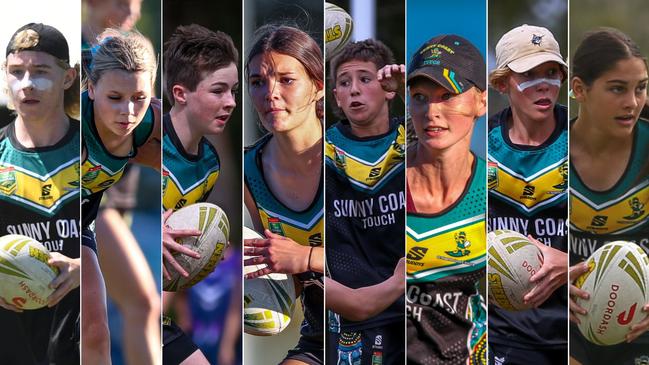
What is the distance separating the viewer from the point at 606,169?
23.2 ft

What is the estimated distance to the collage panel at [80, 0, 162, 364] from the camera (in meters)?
7.56

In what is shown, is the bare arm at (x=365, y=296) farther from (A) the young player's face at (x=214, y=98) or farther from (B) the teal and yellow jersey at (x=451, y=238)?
(A) the young player's face at (x=214, y=98)

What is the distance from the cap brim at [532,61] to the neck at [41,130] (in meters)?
3.28

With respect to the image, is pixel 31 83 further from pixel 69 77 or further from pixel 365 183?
pixel 365 183

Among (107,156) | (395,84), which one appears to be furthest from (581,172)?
(107,156)

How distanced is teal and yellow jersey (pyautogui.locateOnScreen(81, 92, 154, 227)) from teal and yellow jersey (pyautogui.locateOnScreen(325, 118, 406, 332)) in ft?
4.58

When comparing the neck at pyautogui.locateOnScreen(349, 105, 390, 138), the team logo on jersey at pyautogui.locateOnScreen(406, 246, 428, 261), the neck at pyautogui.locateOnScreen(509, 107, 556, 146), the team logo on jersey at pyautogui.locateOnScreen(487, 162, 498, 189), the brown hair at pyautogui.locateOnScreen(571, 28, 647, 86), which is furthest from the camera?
the neck at pyautogui.locateOnScreen(349, 105, 390, 138)

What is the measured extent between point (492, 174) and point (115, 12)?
9.88 ft

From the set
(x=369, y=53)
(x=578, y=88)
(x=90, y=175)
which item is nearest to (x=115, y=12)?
(x=90, y=175)

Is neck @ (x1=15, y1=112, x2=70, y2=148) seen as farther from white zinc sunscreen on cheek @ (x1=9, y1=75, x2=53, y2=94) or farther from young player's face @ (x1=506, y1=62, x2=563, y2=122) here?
young player's face @ (x1=506, y1=62, x2=563, y2=122)

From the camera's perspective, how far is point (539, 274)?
710cm

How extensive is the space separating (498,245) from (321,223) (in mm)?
1300

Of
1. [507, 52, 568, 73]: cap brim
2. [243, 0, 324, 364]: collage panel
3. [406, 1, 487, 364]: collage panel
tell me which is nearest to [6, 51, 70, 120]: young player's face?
[243, 0, 324, 364]: collage panel

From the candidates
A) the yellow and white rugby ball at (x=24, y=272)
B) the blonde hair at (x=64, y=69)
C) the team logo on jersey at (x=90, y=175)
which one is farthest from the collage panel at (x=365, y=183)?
the yellow and white rugby ball at (x=24, y=272)
